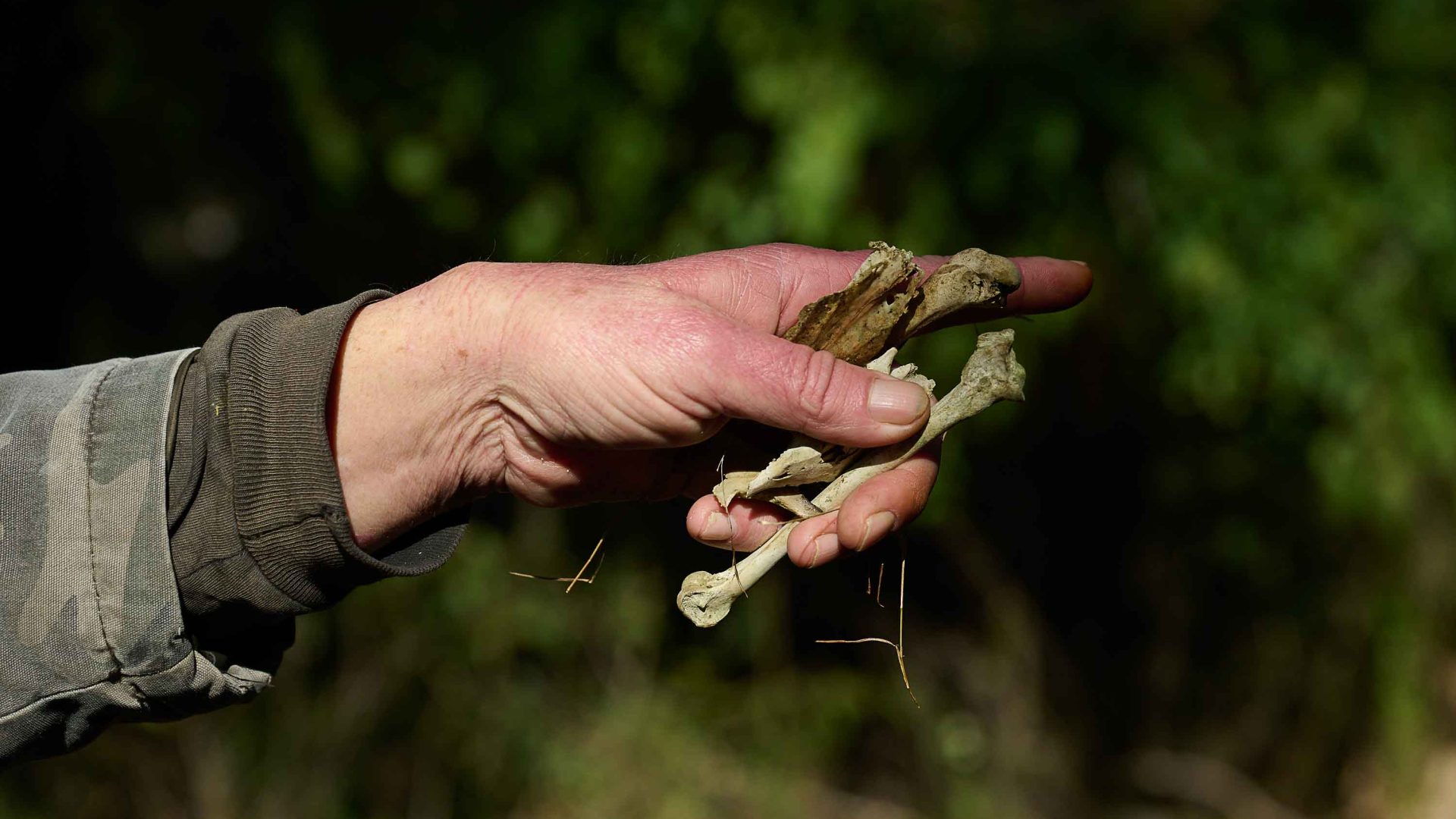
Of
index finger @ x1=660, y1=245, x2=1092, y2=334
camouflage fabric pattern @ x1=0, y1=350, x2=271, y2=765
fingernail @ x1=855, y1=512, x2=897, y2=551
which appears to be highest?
index finger @ x1=660, y1=245, x2=1092, y2=334

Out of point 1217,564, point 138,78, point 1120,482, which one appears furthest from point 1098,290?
point 138,78

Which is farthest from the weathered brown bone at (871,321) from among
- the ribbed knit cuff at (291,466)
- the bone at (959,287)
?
the ribbed knit cuff at (291,466)

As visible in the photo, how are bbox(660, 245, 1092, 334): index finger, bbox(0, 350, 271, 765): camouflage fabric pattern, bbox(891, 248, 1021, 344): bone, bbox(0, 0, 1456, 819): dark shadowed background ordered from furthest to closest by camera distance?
1. bbox(0, 0, 1456, 819): dark shadowed background
2. bbox(660, 245, 1092, 334): index finger
3. bbox(891, 248, 1021, 344): bone
4. bbox(0, 350, 271, 765): camouflage fabric pattern

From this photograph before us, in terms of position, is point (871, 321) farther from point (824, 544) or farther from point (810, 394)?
point (824, 544)

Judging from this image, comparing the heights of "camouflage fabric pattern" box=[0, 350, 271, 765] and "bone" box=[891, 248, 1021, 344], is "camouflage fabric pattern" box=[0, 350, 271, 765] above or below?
below

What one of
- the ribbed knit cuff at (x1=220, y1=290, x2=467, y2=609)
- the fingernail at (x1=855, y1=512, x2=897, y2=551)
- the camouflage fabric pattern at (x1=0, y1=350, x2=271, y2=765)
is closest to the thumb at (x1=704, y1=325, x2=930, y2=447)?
the fingernail at (x1=855, y1=512, x2=897, y2=551)

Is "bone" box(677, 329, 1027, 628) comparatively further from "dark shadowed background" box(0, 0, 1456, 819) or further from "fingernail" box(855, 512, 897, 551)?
"dark shadowed background" box(0, 0, 1456, 819)

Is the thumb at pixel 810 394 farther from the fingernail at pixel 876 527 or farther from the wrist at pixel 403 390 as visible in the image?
the wrist at pixel 403 390

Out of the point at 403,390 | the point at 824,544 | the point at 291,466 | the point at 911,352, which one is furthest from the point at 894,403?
the point at 911,352

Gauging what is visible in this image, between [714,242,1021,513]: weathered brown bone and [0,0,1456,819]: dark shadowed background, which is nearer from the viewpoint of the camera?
[714,242,1021,513]: weathered brown bone
